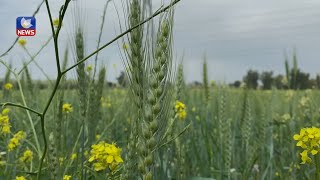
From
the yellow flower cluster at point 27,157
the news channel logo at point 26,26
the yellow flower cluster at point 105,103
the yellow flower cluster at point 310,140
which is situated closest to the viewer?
the yellow flower cluster at point 310,140

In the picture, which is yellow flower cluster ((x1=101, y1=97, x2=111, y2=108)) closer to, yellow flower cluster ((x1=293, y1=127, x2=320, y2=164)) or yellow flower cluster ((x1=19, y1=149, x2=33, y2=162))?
yellow flower cluster ((x1=19, y1=149, x2=33, y2=162))

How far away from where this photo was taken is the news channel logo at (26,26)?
2.37 metres

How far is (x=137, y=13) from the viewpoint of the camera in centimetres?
147

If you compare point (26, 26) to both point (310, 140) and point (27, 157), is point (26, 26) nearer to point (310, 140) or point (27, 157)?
point (27, 157)

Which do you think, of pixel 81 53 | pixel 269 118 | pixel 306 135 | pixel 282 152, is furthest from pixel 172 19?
pixel 269 118

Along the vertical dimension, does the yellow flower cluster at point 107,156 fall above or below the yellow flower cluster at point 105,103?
below

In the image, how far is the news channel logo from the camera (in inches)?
93.3

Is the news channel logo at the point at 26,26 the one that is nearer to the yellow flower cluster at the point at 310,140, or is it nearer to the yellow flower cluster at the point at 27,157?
the yellow flower cluster at the point at 27,157

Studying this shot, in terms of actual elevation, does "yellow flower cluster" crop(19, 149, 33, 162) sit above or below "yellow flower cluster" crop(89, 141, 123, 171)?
below

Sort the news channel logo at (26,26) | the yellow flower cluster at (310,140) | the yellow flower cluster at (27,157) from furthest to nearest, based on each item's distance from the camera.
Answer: the yellow flower cluster at (27,157) < the news channel logo at (26,26) < the yellow flower cluster at (310,140)

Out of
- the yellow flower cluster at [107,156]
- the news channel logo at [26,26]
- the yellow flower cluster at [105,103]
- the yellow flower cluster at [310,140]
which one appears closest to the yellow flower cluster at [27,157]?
the news channel logo at [26,26]

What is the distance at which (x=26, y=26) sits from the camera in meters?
2.39

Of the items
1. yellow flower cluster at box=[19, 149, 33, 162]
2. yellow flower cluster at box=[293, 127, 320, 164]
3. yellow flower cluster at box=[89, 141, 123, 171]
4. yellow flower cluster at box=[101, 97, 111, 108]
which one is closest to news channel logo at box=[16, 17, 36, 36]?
yellow flower cluster at box=[19, 149, 33, 162]

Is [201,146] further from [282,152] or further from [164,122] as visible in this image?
[164,122]
